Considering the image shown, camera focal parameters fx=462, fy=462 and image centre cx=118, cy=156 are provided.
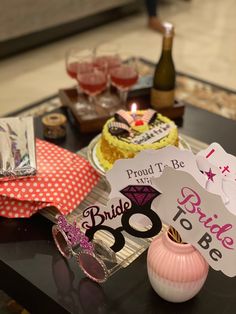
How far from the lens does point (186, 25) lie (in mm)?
4457

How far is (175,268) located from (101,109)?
1.02 metres

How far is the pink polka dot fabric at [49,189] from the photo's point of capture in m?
1.32

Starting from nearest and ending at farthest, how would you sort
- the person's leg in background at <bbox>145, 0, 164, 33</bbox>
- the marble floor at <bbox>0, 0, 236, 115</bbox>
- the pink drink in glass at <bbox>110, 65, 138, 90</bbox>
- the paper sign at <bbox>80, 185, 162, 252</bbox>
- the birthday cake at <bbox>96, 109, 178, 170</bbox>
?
the paper sign at <bbox>80, 185, 162, 252</bbox> → the birthday cake at <bbox>96, 109, 178, 170</bbox> → the pink drink in glass at <bbox>110, 65, 138, 90</bbox> → the marble floor at <bbox>0, 0, 236, 115</bbox> → the person's leg in background at <bbox>145, 0, 164, 33</bbox>

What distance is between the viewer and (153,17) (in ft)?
13.9

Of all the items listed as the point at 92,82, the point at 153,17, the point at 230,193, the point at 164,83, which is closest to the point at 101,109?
the point at 92,82

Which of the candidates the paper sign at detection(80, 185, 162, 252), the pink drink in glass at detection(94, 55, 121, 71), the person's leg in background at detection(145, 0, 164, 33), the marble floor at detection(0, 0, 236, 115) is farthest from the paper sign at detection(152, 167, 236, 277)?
the person's leg in background at detection(145, 0, 164, 33)

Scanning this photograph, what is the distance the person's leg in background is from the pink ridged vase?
3.41m

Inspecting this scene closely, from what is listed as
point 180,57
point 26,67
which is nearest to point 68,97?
point 26,67

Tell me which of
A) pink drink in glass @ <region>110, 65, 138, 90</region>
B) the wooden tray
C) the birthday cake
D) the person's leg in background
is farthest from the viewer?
the person's leg in background

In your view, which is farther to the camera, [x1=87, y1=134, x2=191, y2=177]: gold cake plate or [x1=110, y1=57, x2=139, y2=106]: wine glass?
[x1=110, y1=57, x2=139, y2=106]: wine glass

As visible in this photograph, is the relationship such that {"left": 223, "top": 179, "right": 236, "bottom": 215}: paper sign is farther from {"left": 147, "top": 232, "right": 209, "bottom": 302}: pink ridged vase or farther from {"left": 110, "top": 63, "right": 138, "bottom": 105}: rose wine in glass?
{"left": 110, "top": 63, "right": 138, "bottom": 105}: rose wine in glass

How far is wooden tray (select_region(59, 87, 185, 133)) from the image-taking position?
1789 mm

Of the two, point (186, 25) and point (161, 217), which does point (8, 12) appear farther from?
point (161, 217)

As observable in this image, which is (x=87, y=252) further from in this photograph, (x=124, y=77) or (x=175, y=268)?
(x=124, y=77)
